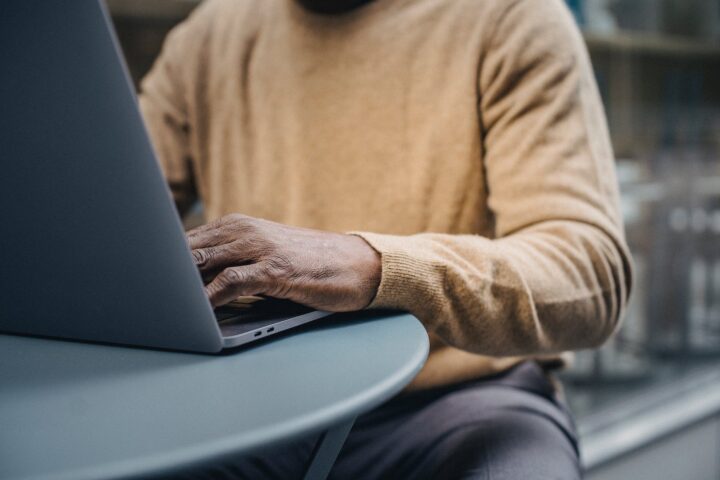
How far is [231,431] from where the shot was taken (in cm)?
35

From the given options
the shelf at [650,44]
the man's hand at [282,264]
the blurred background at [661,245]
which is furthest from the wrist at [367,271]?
the shelf at [650,44]

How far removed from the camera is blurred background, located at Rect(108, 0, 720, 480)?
6.88 ft

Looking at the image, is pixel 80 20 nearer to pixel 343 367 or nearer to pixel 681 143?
pixel 343 367

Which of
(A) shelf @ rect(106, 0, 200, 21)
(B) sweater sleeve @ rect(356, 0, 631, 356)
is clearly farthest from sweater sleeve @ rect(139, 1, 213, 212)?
(B) sweater sleeve @ rect(356, 0, 631, 356)

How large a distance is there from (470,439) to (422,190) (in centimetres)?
36

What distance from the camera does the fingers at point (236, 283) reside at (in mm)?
497

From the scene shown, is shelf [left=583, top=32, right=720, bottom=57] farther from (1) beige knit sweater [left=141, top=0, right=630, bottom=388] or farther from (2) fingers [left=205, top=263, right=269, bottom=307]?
(2) fingers [left=205, top=263, right=269, bottom=307]

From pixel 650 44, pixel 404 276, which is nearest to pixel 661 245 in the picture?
pixel 650 44

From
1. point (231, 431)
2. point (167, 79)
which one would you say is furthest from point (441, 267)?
point (167, 79)

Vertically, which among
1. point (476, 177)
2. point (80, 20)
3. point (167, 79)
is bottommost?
point (476, 177)

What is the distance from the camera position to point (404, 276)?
0.58 m

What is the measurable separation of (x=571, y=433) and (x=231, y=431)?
23.3 inches

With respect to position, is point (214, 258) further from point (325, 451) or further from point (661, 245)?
point (661, 245)

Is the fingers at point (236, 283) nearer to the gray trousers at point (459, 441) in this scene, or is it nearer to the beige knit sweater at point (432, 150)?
the beige knit sweater at point (432, 150)
